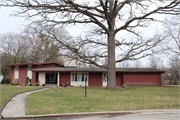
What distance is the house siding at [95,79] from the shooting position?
28.0 metres

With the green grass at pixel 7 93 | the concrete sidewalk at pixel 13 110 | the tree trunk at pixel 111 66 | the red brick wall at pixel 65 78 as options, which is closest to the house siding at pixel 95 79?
the red brick wall at pixel 65 78

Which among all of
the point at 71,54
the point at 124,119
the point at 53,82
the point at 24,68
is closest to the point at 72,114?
the point at 124,119

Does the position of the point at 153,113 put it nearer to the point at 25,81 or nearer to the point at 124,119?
the point at 124,119

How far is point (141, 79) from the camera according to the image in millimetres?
27750

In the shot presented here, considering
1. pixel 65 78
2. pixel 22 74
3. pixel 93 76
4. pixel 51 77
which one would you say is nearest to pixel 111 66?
pixel 93 76

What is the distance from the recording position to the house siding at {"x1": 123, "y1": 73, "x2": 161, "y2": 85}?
27.7m

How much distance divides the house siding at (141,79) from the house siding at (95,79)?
4.38 metres

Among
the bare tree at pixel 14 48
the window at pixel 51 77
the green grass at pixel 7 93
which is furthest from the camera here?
the bare tree at pixel 14 48

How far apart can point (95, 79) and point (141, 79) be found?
8.07 m

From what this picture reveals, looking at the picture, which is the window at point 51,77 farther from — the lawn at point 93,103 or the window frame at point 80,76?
the lawn at point 93,103

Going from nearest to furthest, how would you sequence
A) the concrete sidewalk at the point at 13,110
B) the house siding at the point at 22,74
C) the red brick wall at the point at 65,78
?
the concrete sidewalk at the point at 13,110 < the red brick wall at the point at 65,78 < the house siding at the point at 22,74

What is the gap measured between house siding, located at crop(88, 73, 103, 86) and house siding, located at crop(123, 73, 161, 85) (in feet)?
14.4

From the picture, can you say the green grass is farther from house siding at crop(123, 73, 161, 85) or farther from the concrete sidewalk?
house siding at crop(123, 73, 161, 85)

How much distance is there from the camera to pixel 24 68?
2947 cm
